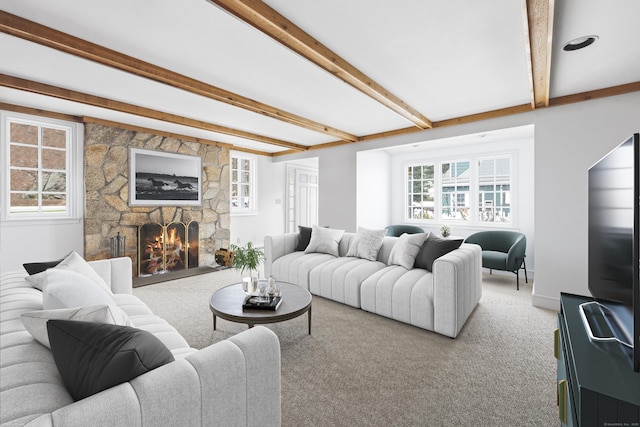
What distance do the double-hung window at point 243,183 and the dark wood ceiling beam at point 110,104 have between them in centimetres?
126

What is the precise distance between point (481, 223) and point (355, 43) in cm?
434

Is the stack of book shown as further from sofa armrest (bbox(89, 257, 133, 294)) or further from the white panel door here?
the white panel door

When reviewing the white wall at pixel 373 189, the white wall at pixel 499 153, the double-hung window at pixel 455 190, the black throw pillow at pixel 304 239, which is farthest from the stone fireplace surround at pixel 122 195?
the double-hung window at pixel 455 190

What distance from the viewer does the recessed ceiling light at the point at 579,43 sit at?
2.19 meters

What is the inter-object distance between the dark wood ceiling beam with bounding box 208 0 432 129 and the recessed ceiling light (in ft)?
4.93

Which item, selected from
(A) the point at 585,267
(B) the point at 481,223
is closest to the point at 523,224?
(B) the point at 481,223

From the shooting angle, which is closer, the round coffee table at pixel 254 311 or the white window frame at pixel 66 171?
the round coffee table at pixel 254 311

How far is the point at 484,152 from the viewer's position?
534cm

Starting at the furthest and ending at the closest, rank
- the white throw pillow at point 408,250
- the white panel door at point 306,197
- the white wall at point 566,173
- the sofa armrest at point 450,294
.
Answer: the white panel door at point 306,197
the white throw pillow at point 408,250
the white wall at point 566,173
the sofa armrest at point 450,294

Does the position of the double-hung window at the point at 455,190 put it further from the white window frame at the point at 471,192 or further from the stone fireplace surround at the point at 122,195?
the stone fireplace surround at the point at 122,195

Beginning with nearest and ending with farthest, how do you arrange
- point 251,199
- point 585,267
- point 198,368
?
point 198,368, point 585,267, point 251,199

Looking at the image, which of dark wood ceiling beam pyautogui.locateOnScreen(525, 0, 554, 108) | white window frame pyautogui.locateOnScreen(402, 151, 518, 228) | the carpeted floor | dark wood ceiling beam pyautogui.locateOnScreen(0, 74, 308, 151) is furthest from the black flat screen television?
dark wood ceiling beam pyautogui.locateOnScreen(0, 74, 308, 151)

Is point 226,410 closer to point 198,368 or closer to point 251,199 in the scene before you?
point 198,368

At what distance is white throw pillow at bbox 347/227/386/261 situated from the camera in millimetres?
3795
